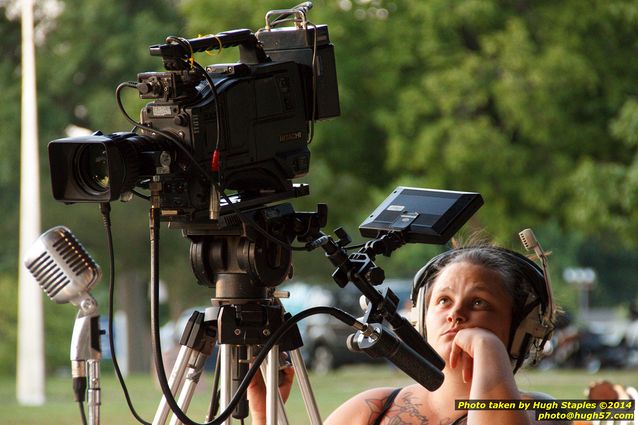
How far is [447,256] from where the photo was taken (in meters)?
2.98

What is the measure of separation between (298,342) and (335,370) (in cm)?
1687

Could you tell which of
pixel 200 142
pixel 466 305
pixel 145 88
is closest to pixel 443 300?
pixel 466 305

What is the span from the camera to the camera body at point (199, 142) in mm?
2332

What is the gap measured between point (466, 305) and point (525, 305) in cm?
15

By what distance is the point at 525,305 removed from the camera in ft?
9.46

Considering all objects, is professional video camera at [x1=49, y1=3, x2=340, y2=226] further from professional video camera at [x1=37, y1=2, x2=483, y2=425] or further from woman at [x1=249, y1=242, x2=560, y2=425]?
woman at [x1=249, y1=242, x2=560, y2=425]

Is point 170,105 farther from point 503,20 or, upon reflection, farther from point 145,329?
point 145,329

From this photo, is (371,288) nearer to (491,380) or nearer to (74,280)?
(491,380)

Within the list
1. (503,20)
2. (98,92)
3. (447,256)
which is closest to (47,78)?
(98,92)

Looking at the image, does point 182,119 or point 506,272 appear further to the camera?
point 506,272

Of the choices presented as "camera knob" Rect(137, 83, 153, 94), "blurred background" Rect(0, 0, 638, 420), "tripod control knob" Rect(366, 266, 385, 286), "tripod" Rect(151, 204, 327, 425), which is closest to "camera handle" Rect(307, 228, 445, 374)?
"tripod control knob" Rect(366, 266, 385, 286)

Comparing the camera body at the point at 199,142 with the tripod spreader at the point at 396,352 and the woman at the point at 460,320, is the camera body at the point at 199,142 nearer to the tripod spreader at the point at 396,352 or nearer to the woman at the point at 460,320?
the tripod spreader at the point at 396,352

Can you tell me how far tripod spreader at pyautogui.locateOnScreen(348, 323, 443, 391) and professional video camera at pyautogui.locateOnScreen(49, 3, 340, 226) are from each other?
37 cm

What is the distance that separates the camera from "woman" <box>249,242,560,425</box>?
2.80 m
